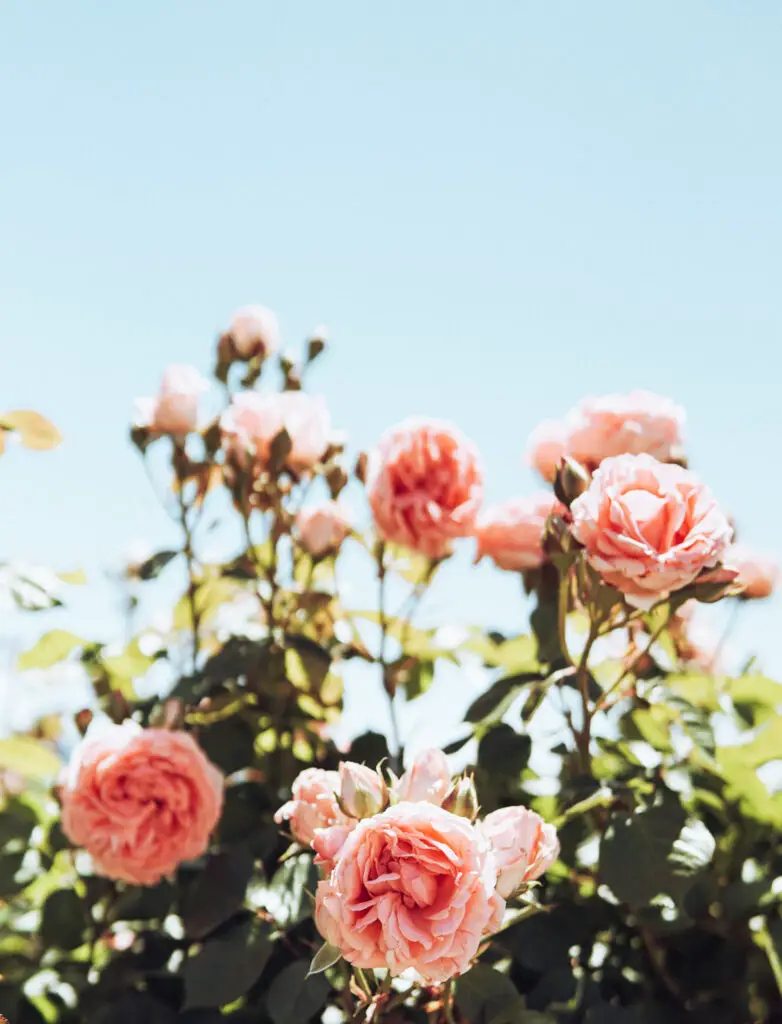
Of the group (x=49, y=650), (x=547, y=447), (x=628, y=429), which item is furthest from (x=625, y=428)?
(x=49, y=650)

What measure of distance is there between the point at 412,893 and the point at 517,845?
0.30ft

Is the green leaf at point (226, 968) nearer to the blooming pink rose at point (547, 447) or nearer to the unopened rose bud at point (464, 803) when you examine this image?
the unopened rose bud at point (464, 803)

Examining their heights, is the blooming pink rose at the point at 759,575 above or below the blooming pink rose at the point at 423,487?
below

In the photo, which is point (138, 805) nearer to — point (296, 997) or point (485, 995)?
point (296, 997)

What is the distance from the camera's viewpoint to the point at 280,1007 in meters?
0.90

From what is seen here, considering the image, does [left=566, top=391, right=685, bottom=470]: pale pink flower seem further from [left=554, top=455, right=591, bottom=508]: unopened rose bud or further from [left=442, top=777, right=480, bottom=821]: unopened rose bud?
[left=442, top=777, right=480, bottom=821]: unopened rose bud

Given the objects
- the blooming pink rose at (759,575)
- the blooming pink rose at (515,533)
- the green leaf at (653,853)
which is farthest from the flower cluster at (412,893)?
the blooming pink rose at (759,575)

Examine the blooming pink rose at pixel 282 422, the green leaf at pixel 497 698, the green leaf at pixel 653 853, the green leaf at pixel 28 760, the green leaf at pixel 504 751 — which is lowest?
the green leaf at pixel 28 760

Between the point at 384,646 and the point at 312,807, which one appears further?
the point at 384,646

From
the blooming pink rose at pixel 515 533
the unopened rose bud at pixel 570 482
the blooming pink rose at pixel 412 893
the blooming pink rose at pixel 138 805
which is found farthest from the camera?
the blooming pink rose at pixel 515 533

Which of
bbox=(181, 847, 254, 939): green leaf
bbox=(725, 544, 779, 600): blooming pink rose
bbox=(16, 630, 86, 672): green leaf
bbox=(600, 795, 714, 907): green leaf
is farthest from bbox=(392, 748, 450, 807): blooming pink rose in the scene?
bbox=(725, 544, 779, 600): blooming pink rose

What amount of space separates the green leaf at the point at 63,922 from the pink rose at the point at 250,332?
2.45ft

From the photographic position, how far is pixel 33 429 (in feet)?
3.98

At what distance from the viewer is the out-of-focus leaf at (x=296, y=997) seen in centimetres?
90
